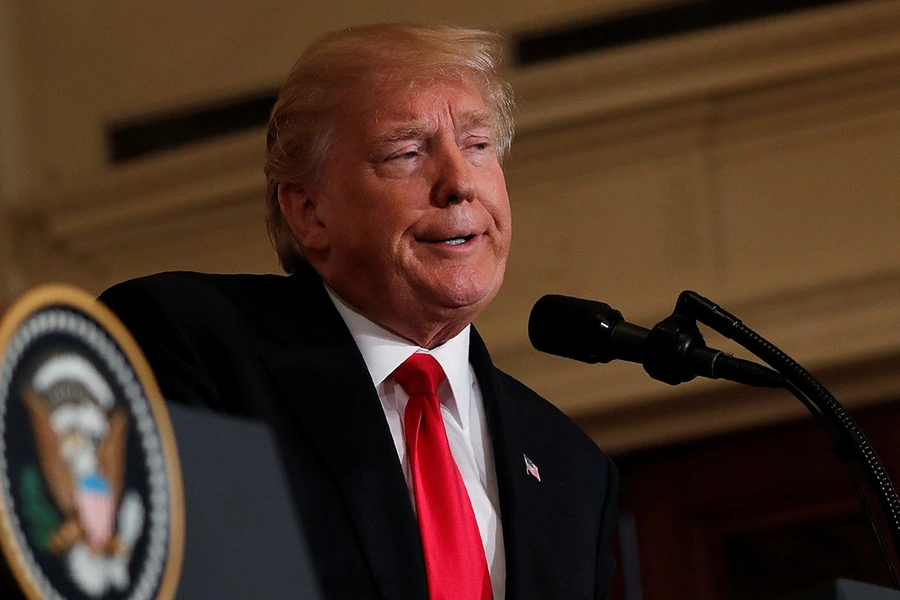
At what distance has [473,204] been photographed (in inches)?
78.2

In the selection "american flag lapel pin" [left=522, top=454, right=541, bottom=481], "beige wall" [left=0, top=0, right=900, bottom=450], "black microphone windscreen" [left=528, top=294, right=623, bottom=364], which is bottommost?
"american flag lapel pin" [left=522, top=454, right=541, bottom=481]

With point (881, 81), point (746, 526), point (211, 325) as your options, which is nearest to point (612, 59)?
point (881, 81)

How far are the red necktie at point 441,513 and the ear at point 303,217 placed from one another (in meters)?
0.34

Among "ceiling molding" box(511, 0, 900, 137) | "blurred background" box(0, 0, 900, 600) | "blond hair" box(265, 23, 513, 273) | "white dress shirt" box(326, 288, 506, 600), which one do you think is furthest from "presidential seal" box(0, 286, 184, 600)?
"ceiling molding" box(511, 0, 900, 137)

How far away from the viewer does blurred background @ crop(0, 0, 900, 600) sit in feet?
14.5

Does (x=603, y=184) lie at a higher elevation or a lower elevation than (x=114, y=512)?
higher

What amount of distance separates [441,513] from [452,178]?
46 cm

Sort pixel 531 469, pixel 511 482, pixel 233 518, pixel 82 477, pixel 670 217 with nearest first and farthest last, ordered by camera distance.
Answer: pixel 82 477 < pixel 233 518 < pixel 511 482 < pixel 531 469 < pixel 670 217

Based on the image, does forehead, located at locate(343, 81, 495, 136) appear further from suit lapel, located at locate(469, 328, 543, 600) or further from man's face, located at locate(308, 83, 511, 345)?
suit lapel, located at locate(469, 328, 543, 600)

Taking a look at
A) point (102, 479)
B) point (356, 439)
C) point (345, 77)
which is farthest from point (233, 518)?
point (345, 77)

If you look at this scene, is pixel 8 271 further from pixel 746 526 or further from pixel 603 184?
pixel 746 526

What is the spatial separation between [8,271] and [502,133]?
3185 millimetres

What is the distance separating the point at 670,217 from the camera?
4.60m

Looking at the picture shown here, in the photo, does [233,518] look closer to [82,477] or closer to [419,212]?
[82,477]
